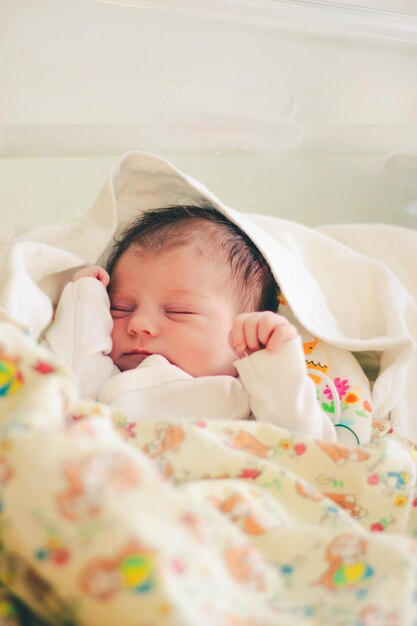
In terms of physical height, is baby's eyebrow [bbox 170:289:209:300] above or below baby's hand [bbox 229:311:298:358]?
below

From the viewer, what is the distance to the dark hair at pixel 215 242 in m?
1.12

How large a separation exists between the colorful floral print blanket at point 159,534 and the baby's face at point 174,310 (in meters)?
0.25

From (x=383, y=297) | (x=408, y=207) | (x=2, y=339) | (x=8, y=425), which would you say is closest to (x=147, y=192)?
(x=383, y=297)

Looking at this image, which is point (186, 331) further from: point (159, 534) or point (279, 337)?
point (159, 534)

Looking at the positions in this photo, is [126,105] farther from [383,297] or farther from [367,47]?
[383,297]

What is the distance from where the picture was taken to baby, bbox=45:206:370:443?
926 mm

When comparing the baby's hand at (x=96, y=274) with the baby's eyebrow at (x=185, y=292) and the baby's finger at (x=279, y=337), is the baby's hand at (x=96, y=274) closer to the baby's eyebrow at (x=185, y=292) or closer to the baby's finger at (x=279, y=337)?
the baby's eyebrow at (x=185, y=292)

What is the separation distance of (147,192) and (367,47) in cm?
49

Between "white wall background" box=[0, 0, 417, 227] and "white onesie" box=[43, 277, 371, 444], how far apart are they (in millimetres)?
415

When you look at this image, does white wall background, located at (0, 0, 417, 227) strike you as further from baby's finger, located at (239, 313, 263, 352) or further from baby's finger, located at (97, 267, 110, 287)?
baby's finger, located at (239, 313, 263, 352)

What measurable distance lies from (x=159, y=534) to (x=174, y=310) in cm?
59

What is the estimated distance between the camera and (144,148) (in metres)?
1.40

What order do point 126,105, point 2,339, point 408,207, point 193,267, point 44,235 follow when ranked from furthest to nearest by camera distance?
point 408,207 → point 126,105 → point 44,235 → point 193,267 → point 2,339

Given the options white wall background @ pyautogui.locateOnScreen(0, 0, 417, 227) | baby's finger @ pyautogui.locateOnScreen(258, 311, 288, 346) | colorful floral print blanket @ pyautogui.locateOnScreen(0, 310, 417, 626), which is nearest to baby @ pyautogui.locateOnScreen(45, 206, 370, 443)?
baby's finger @ pyautogui.locateOnScreen(258, 311, 288, 346)
